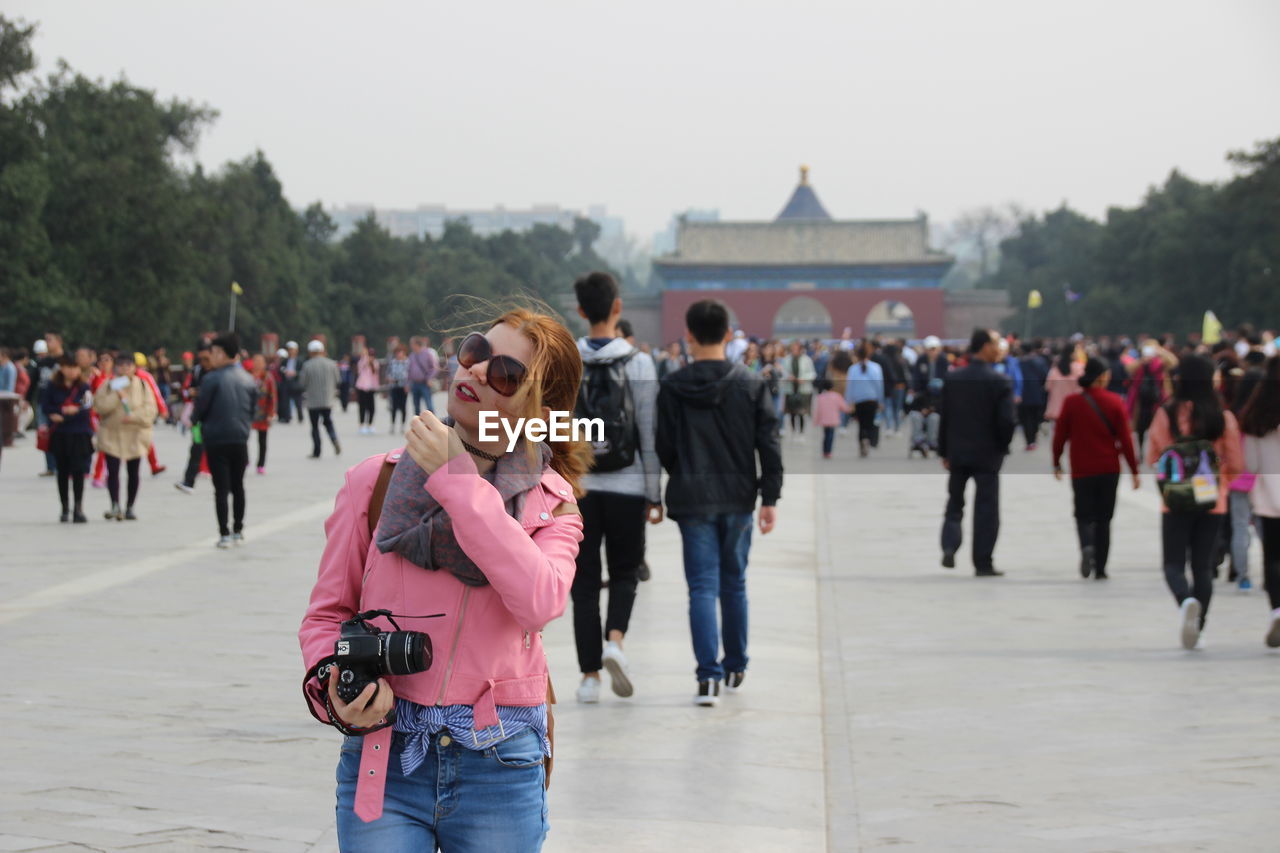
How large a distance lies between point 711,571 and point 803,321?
76727 millimetres

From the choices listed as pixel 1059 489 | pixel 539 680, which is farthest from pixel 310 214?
pixel 539 680

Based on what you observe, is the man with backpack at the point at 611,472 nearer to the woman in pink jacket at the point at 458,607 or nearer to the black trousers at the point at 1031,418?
the woman in pink jacket at the point at 458,607

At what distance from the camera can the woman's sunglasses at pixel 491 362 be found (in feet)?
7.66

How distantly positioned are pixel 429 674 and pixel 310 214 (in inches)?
2202

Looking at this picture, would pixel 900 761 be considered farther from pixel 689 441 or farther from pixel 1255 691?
pixel 1255 691

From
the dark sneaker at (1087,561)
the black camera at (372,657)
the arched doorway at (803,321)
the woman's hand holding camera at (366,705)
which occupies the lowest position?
the dark sneaker at (1087,561)

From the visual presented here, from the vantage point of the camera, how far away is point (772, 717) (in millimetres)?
5898

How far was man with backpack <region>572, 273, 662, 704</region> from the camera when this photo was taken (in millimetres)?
5844

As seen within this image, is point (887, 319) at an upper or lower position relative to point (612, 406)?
upper

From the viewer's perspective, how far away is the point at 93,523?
39.6 ft

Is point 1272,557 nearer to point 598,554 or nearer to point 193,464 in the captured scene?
point 598,554

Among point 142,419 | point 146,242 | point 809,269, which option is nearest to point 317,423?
point 142,419

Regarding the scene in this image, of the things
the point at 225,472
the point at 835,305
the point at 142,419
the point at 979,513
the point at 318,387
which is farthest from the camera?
the point at 835,305

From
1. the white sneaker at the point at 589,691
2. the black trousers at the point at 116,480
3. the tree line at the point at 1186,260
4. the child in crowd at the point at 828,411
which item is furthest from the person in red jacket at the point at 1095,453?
the tree line at the point at 1186,260
